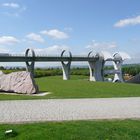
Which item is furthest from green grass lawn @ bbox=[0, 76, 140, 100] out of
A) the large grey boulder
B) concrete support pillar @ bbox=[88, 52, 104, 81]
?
concrete support pillar @ bbox=[88, 52, 104, 81]

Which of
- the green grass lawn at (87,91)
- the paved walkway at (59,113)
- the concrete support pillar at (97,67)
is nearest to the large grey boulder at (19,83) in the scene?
the green grass lawn at (87,91)

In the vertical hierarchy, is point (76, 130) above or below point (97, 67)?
below

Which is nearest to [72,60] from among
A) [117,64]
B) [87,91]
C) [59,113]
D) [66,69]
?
[66,69]

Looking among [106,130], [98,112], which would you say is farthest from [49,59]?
[106,130]

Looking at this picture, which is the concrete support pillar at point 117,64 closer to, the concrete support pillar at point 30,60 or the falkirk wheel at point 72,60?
the falkirk wheel at point 72,60

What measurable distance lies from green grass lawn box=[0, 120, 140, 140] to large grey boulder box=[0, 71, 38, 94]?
33.3ft

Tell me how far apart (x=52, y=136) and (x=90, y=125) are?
1533mm

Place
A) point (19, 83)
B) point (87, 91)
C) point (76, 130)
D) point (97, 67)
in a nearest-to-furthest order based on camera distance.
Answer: point (76, 130), point (19, 83), point (87, 91), point (97, 67)

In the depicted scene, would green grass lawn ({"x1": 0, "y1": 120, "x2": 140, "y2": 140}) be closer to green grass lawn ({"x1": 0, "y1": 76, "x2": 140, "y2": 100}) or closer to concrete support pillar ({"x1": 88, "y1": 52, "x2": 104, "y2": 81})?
green grass lawn ({"x1": 0, "y1": 76, "x2": 140, "y2": 100})

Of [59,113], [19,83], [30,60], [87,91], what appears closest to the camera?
[59,113]

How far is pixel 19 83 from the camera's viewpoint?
61.0 ft

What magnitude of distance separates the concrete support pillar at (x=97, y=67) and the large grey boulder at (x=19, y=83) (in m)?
39.6

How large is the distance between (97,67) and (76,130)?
52.1 metres

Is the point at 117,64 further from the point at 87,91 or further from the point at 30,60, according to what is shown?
the point at 87,91
